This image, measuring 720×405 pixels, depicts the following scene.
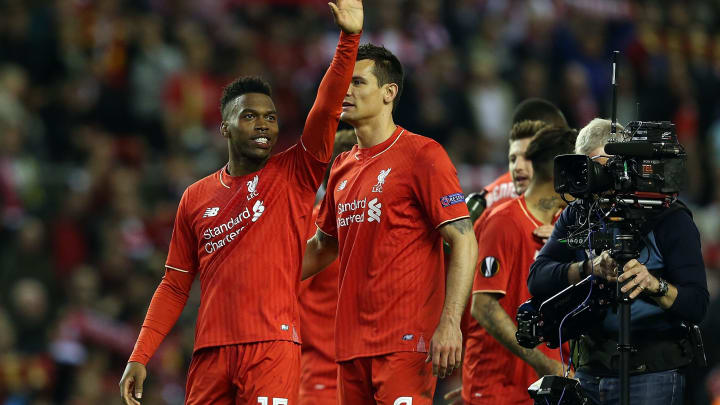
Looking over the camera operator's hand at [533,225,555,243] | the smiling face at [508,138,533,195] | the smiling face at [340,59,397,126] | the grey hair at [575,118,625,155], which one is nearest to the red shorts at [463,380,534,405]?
the camera operator's hand at [533,225,555,243]

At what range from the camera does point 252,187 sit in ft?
19.1

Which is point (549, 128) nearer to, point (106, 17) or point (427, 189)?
point (427, 189)

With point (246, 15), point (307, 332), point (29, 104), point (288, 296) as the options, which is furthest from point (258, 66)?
point (288, 296)

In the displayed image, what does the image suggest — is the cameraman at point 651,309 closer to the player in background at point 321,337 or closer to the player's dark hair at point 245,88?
the player's dark hair at point 245,88

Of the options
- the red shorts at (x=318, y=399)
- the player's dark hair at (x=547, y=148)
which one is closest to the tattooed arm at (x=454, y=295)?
the player's dark hair at (x=547, y=148)

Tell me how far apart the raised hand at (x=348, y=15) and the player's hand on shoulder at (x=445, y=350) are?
144 centimetres

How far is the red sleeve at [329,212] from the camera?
20.1 feet

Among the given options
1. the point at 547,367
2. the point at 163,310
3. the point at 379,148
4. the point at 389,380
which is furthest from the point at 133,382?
the point at 547,367

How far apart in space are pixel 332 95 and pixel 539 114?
237 centimetres

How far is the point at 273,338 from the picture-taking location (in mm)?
5566

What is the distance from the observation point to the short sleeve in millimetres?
6023

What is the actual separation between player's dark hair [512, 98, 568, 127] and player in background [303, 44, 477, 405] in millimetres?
1816

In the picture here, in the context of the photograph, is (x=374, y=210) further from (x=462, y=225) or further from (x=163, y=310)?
(x=163, y=310)

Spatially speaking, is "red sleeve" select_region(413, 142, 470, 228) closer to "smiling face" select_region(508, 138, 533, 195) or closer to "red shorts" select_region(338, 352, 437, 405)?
"red shorts" select_region(338, 352, 437, 405)
